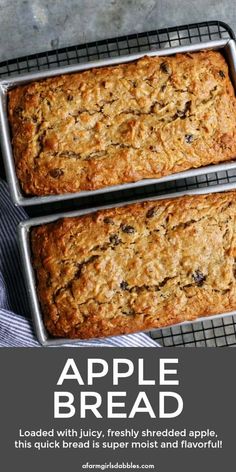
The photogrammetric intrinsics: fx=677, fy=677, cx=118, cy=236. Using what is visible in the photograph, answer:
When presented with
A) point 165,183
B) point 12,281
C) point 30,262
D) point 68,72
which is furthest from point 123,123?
point 12,281

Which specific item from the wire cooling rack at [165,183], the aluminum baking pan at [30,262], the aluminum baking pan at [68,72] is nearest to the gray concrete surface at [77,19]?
the wire cooling rack at [165,183]

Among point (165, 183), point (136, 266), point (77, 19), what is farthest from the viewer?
point (77, 19)

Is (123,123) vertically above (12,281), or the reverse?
(123,123)

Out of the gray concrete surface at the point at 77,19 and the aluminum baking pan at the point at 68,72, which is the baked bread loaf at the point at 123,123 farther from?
the gray concrete surface at the point at 77,19

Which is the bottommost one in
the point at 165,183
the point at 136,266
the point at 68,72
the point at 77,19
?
the point at 136,266

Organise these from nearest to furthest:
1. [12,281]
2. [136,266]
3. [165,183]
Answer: [136,266], [12,281], [165,183]

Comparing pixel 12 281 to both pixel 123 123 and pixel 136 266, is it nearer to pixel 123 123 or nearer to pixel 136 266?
pixel 136 266
